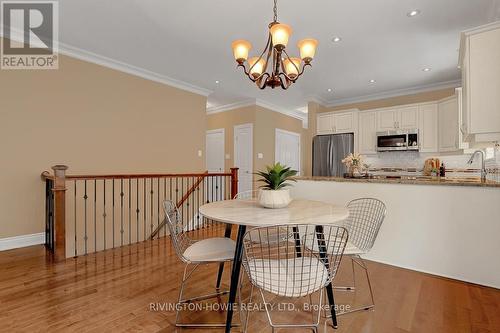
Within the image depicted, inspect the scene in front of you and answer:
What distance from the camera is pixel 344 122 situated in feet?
17.9

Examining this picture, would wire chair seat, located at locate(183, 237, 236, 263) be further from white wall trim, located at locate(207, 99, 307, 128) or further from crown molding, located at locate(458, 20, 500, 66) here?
white wall trim, located at locate(207, 99, 307, 128)

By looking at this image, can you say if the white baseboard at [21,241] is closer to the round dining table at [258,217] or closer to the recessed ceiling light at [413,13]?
the round dining table at [258,217]

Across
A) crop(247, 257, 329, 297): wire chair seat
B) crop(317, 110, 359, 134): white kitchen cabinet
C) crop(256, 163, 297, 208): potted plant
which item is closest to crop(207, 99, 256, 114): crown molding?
crop(317, 110, 359, 134): white kitchen cabinet

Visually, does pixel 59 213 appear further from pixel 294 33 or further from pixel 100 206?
pixel 294 33

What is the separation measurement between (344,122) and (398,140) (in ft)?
3.51

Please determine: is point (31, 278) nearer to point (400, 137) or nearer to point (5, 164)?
point (5, 164)

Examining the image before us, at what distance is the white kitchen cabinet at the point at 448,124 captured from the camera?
420 cm

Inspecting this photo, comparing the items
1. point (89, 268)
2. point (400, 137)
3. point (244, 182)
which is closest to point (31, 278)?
point (89, 268)

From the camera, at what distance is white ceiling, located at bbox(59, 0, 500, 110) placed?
2619 mm

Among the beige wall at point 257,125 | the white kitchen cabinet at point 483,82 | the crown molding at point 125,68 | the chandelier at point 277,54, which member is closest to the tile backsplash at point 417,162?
the beige wall at point 257,125

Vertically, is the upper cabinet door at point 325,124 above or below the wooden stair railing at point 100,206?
above

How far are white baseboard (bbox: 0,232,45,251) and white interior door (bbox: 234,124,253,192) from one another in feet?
12.8

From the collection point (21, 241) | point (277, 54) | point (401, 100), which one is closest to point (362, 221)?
point (277, 54)
